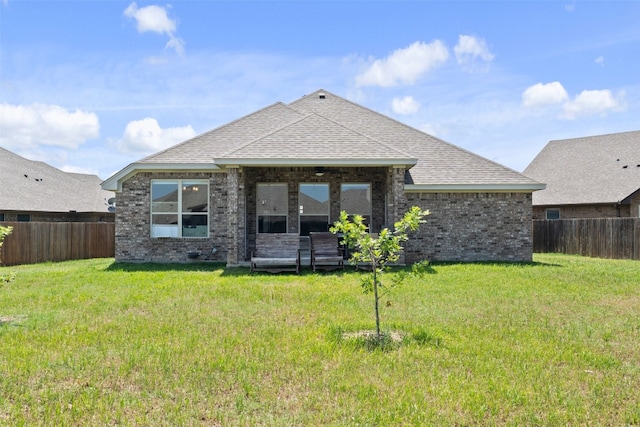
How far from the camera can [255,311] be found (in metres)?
8.24

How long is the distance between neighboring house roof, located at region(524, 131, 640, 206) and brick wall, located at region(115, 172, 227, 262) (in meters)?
18.9

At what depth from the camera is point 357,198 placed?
53.7 ft

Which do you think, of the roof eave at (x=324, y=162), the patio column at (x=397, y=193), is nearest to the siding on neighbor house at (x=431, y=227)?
the patio column at (x=397, y=193)

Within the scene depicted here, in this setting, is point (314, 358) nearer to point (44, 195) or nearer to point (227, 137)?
point (227, 137)

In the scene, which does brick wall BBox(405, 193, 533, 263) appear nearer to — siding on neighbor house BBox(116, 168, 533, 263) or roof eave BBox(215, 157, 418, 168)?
siding on neighbor house BBox(116, 168, 533, 263)

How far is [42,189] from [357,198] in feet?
68.6

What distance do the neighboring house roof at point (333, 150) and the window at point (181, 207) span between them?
715 mm

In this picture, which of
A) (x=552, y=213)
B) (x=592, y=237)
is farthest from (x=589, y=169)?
(x=592, y=237)

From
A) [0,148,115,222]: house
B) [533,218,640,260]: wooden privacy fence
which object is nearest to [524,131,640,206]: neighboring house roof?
[533,218,640,260]: wooden privacy fence

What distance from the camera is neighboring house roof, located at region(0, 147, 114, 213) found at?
82.0 ft

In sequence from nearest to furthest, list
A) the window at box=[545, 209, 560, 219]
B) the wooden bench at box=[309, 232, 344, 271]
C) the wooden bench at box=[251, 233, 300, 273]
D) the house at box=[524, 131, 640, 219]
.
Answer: the wooden bench at box=[251, 233, 300, 273]
the wooden bench at box=[309, 232, 344, 271]
the house at box=[524, 131, 640, 219]
the window at box=[545, 209, 560, 219]

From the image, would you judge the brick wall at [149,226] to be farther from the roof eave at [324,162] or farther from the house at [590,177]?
the house at [590,177]

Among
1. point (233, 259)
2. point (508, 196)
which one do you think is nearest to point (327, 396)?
point (233, 259)

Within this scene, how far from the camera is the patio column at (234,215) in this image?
543 inches
